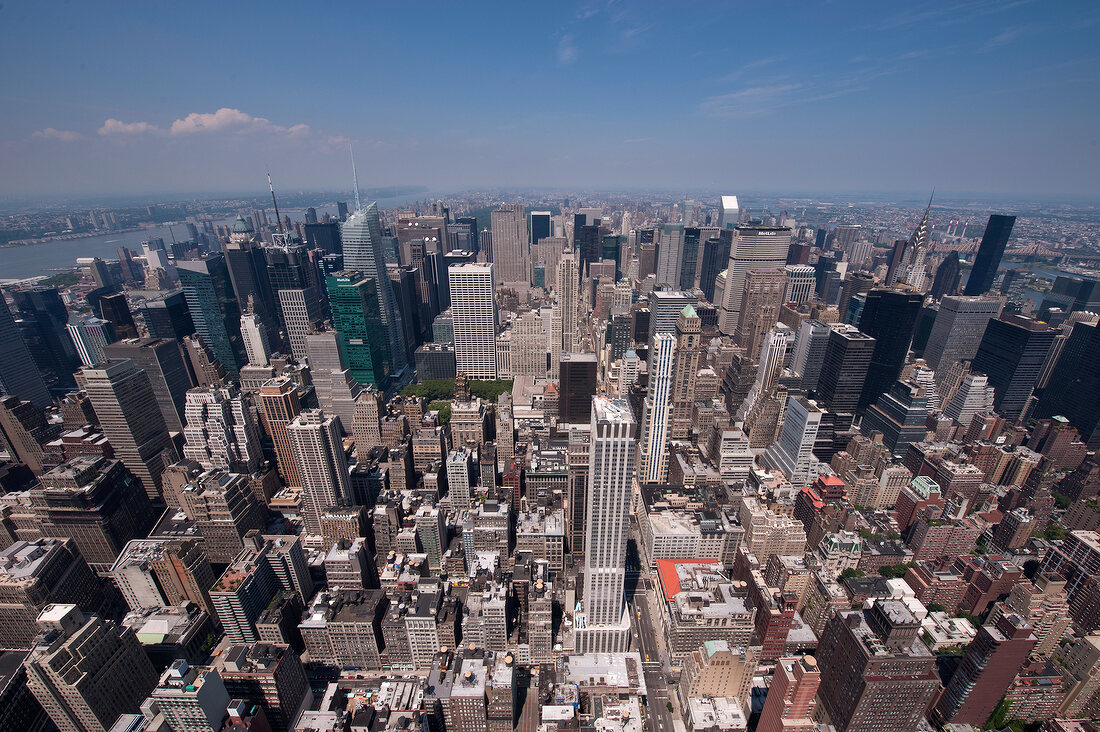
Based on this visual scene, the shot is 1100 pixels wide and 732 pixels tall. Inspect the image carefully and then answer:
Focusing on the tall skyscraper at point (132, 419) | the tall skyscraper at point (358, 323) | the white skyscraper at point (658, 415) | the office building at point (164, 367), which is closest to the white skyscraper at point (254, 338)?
the office building at point (164, 367)

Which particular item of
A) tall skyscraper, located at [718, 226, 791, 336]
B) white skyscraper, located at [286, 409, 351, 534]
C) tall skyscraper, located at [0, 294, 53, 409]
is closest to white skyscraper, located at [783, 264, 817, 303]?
tall skyscraper, located at [718, 226, 791, 336]

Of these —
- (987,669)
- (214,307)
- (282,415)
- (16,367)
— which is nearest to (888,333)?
(987,669)

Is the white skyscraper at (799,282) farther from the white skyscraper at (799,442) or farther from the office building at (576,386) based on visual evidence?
the office building at (576,386)

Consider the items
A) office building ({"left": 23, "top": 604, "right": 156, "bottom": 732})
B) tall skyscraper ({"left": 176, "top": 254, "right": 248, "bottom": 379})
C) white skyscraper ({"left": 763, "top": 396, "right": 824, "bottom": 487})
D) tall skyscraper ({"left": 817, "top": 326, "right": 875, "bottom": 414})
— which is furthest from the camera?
tall skyscraper ({"left": 176, "top": 254, "right": 248, "bottom": 379})

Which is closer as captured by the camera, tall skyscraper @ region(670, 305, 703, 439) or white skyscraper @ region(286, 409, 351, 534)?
white skyscraper @ region(286, 409, 351, 534)

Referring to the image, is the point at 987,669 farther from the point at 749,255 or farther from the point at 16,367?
the point at 16,367

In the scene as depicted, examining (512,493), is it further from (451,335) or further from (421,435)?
(451,335)

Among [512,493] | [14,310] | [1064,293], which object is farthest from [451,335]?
[1064,293]

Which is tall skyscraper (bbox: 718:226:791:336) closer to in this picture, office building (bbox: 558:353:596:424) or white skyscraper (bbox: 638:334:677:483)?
office building (bbox: 558:353:596:424)
